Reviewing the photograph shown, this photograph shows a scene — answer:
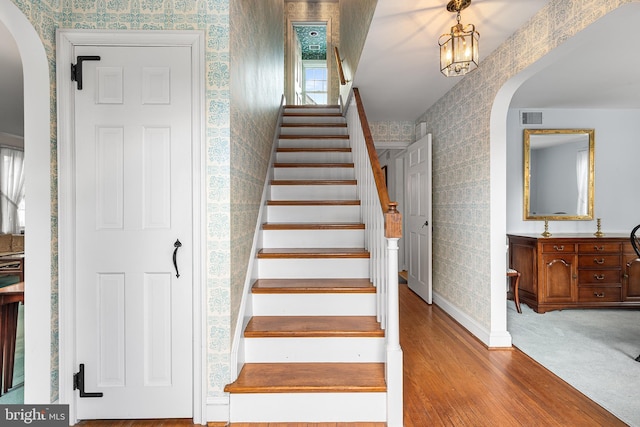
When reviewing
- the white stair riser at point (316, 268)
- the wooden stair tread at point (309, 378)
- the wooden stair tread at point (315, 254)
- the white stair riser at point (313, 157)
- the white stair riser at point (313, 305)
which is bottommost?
the wooden stair tread at point (309, 378)

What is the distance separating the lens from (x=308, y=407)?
5.96ft

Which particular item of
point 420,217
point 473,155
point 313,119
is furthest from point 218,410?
point 313,119

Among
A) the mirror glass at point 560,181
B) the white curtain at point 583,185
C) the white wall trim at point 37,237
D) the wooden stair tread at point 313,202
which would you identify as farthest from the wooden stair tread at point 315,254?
the white curtain at point 583,185

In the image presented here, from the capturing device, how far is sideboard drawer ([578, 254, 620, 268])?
3.72 m

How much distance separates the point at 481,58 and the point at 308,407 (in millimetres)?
2968

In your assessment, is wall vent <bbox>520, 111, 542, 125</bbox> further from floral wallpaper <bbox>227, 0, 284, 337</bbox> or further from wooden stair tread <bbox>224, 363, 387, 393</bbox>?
wooden stair tread <bbox>224, 363, 387, 393</bbox>

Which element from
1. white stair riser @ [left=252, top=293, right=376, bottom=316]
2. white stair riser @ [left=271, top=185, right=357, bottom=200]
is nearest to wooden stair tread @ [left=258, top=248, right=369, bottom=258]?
white stair riser @ [left=252, top=293, right=376, bottom=316]

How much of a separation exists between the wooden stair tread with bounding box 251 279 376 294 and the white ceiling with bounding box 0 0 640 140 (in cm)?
177

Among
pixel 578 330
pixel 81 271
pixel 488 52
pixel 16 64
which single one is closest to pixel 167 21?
pixel 81 271

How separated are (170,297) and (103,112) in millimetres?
1073

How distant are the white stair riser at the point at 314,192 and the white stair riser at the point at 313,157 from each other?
0.57 m

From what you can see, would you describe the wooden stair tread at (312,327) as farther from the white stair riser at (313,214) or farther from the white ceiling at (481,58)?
the white ceiling at (481,58)

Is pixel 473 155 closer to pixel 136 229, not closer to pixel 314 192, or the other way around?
pixel 314 192

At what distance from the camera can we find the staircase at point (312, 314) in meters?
1.82
